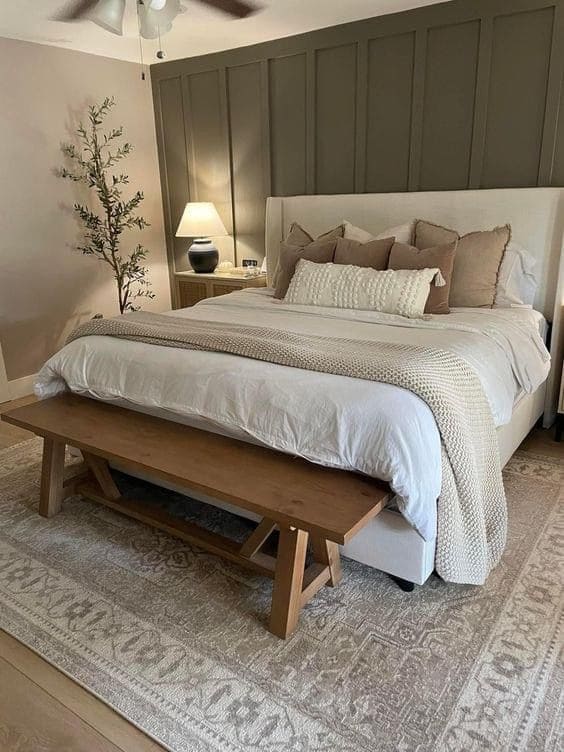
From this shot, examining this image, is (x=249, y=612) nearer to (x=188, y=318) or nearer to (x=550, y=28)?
(x=188, y=318)

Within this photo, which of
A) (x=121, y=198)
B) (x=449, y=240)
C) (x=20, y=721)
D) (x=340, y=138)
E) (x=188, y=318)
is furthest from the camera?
(x=121, y=198)

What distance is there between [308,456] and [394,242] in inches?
69.5

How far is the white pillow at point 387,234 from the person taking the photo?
3377 millimetres

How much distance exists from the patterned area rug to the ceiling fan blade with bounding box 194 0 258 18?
9.54 ft

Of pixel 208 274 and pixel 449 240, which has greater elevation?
pixel 449 240

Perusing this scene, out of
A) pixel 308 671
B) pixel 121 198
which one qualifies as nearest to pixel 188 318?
pixel 308 671

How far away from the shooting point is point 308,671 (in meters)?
1.70

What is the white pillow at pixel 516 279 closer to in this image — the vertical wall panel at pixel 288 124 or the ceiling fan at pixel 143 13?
the vertical wall panel at pixel 288 124

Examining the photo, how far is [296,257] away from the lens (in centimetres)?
353

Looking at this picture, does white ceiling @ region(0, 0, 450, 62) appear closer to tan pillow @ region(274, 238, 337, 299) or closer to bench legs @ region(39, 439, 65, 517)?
tan pillow @ region(274, 238, 337, 299)

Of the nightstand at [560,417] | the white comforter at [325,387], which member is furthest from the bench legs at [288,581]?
the nightstand at [560,417]

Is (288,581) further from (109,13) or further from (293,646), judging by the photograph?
(109,13)

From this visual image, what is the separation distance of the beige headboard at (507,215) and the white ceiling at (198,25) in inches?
42.7

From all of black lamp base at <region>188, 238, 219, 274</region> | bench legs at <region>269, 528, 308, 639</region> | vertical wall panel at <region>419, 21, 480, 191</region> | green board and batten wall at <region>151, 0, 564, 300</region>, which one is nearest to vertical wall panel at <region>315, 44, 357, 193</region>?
green board and batten wall at <region>151, 0, 564, 300</region>
